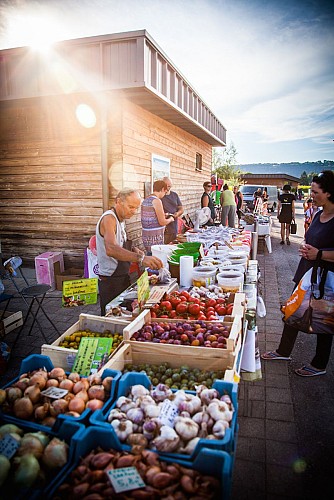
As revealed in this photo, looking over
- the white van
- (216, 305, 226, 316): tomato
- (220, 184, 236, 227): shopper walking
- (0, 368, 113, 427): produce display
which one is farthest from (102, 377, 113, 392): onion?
the white van

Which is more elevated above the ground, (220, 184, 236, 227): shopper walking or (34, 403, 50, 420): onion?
(220, 184, 236, 227): shopper walking

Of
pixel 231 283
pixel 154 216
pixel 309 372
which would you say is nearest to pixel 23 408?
pixel 231 283

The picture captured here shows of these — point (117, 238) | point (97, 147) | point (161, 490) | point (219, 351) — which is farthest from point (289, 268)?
point (161, 490)

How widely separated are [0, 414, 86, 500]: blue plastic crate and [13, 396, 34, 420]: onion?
0.03 metres

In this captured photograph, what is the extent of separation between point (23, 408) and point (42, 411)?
0.10 m

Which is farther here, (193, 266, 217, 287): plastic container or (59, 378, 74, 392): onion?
(193, 266, 217, 287): plastic container

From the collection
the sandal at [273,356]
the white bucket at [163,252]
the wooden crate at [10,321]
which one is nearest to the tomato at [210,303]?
the white bucket at [163,252]

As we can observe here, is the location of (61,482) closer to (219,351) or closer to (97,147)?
(219,351)

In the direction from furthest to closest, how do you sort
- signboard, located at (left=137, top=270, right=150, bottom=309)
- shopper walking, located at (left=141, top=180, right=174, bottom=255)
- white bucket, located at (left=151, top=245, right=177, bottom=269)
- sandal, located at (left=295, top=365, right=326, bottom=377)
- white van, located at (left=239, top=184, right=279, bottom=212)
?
white van, located at (left=239, top=184, right=279, bottom=212) < shopper walking, located at (left=141, top=180, right=174, bottom=255) < white bucket, located at (left=151, top=245, right=177, bottom=269) < sandal, located at (left=295, top=365, right=326, bottom=377) < signboard, located at (left=137, top=270, right=150, bottom=309)

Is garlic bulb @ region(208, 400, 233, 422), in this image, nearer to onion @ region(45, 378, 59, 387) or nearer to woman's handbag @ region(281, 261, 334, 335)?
onion @ region(45, 378, 59, 387)

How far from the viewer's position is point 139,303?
2.74 meters

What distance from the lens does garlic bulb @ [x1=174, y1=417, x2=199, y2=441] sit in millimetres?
1452

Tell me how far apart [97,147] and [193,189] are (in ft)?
25.1

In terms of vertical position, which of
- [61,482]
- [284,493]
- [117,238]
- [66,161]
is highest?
[66,161]
